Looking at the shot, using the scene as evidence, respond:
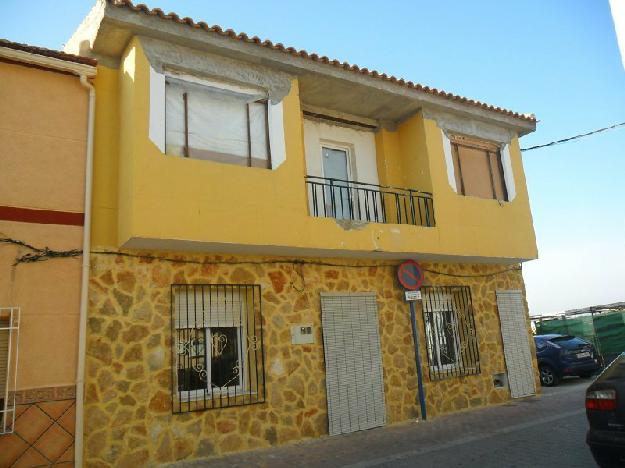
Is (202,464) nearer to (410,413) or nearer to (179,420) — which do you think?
(179,420)

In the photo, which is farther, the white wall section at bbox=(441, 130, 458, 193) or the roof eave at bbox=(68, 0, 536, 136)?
the white wall section at bbox=(441, 130, 458, 193)

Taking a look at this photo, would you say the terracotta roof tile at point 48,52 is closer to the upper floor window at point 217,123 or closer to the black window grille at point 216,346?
the upper floor window at point 217,123

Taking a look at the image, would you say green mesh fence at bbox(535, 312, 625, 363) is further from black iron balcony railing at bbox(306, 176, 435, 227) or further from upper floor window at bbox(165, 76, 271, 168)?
upper floor window at bbox(165, 76, 271, 168)

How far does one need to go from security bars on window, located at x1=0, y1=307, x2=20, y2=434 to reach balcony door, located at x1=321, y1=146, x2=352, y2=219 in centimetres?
551

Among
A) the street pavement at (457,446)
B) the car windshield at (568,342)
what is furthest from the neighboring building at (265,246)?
the car windshield at (568,342)

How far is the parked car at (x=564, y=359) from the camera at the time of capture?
13126 mm

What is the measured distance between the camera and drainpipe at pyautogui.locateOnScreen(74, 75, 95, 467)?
6.09 metres

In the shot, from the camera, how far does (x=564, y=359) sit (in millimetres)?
13156

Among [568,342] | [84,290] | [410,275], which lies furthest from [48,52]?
[568,342]

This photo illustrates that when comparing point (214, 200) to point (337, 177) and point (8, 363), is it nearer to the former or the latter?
point (8, 363)

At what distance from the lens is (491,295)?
36.0 feet

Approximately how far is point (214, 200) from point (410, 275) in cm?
437

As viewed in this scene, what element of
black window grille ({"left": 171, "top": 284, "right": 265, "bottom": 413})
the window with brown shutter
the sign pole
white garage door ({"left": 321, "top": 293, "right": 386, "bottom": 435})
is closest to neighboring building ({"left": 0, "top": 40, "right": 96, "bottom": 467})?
black window grille ({"left": 171, "top": 284, "right": 265, "bottom": 413})

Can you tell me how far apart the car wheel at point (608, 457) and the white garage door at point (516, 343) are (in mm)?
6200
